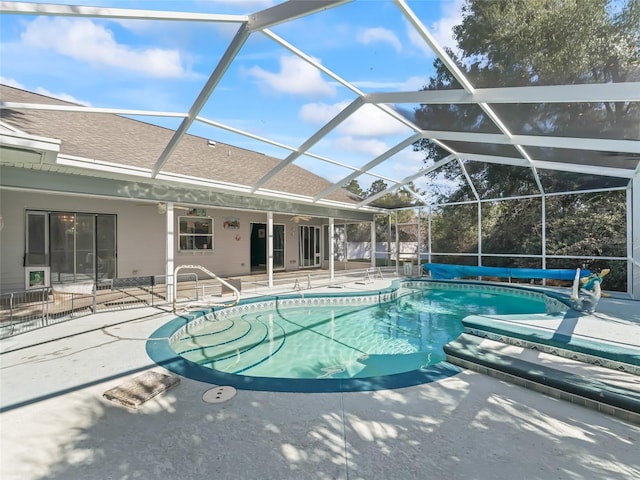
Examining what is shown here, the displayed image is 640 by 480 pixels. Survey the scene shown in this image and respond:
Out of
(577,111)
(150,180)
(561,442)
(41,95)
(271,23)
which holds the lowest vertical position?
(561,442)

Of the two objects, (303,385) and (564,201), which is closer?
(303,385)

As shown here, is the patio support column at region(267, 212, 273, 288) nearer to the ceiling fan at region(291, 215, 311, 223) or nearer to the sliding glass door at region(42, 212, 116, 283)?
the ceiling fan at region(291, 215, 311, 223)

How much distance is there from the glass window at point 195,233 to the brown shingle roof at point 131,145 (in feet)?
8.18

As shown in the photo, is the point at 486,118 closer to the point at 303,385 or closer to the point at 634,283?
the point at 303,385

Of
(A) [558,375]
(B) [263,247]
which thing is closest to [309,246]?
(B) [263,247]

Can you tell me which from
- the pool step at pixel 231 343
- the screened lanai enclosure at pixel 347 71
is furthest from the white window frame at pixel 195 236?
the pool step at pixel 231 343

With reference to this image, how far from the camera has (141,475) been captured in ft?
7.27

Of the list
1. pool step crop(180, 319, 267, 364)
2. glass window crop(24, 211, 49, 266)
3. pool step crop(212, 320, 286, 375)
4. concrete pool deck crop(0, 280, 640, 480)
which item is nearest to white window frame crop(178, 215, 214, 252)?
glass window crop(24, 211, 49, 266)

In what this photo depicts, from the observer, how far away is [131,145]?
822 cm

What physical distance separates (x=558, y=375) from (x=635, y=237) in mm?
7898

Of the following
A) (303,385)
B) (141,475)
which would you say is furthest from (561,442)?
(141,475)

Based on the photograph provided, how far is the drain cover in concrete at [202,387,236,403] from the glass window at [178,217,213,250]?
8765mm

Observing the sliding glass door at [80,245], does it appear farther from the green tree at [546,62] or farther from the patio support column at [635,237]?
the patio support column at [635,237]

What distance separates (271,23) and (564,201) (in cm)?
1470
